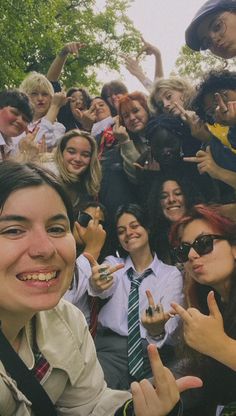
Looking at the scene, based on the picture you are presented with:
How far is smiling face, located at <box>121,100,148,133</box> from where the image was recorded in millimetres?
4492

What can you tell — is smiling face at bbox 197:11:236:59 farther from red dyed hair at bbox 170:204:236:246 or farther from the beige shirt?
the beige shirt

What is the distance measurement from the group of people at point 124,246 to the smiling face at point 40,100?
0.06ft

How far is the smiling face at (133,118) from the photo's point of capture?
14.7 feet

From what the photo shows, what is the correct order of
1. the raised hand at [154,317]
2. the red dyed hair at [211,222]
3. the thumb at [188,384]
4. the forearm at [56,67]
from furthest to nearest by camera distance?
→ the forearm at [56,67], the raised hand at [154,317], the red dyed hair at [211,222], the thumb at [188,384]

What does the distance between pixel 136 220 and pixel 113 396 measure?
2.16m

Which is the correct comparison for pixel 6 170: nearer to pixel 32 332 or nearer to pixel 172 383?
pixel 32 332

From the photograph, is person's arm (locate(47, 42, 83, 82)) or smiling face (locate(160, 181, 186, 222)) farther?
person's arm (locate(47, 42, 83, 82))

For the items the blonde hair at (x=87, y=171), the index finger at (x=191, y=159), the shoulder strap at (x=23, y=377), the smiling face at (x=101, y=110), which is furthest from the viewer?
the smiling face at (x=101, y=110)

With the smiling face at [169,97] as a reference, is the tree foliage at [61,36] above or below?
above

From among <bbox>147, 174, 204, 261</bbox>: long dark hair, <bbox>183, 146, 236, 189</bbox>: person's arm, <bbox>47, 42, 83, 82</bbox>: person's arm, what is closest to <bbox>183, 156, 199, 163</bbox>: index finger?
<bbox>183, 146, 236, 189</bbox>: person's arm

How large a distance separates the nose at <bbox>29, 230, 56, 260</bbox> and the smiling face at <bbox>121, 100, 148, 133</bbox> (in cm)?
293

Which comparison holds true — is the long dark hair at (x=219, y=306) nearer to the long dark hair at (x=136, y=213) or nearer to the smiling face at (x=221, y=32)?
the long dark hair at (x=136, y=213)

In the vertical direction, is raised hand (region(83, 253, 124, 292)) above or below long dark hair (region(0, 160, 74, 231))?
below

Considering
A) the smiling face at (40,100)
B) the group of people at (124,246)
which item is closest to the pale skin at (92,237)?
the group of people at (124,246)
